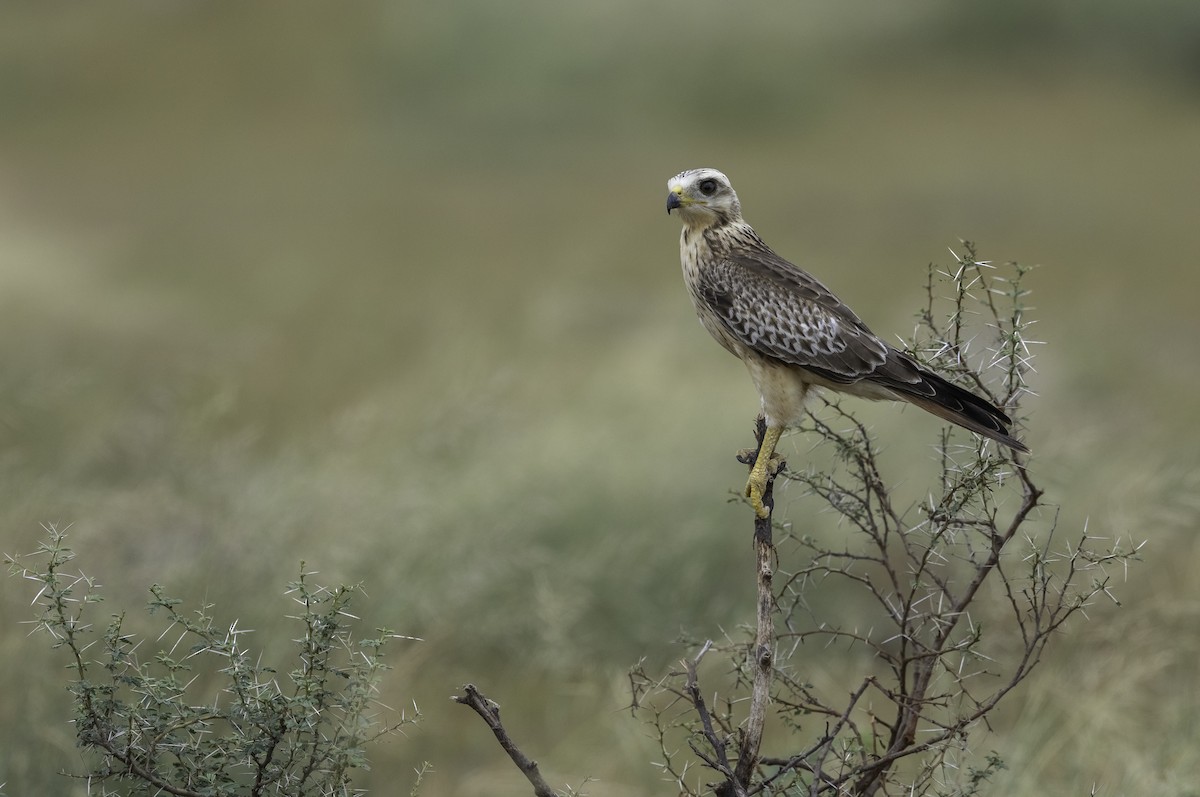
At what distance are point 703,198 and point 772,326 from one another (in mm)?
513

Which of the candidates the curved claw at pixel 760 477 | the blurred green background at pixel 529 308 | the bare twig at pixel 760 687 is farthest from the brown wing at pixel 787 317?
the bare twig at pixel 760 687

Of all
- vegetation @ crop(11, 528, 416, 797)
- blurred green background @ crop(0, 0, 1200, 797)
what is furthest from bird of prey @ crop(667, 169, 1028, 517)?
vegetation @ crop(11, 528, 416, 797)

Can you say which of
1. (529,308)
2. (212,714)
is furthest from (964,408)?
(529,308)

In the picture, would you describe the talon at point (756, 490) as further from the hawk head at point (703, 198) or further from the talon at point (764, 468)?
the hawk head at point (703, 198)

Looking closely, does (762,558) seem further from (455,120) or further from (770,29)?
(770,29)

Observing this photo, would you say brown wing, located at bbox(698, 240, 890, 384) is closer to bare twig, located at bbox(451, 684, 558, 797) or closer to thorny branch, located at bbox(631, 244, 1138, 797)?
thorny branch, located at bbox(631, 244, 1138, 797)

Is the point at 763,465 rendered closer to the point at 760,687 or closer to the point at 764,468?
the point at 764,468

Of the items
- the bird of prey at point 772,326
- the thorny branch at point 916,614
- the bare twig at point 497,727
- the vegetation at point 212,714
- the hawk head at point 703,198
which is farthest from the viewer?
the hawk head at point 703,198

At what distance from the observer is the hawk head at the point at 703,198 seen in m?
4.05

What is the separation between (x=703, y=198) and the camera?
412cm

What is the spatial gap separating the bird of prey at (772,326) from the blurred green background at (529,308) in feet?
2.36

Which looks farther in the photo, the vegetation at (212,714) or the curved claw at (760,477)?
the curved claw at (760,477)

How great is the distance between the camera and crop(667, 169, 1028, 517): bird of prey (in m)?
3.75

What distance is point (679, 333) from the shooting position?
409 inches
